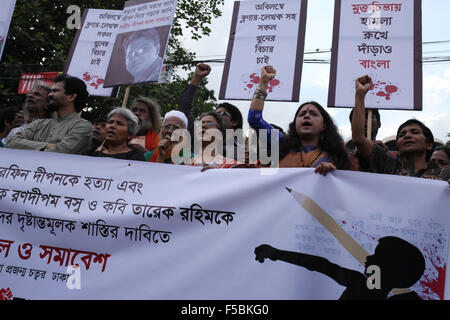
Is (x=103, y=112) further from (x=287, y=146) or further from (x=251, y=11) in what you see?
(x=287, y=146)

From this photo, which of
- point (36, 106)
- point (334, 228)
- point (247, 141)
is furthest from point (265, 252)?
point (36, 106)

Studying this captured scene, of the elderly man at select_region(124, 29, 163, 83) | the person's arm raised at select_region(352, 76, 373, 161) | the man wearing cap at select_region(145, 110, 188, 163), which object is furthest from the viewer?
the elderly man at select_region(124, 29, 163, 83)

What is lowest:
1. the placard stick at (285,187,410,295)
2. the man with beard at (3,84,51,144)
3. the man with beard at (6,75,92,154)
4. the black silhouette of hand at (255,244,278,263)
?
the black silhouette of hand at (255,244,278,263)

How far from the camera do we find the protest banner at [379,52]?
3.47m

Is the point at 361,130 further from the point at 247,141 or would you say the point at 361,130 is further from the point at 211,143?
the point at 247,141

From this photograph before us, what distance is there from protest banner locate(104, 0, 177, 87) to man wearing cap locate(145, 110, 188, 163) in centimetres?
85

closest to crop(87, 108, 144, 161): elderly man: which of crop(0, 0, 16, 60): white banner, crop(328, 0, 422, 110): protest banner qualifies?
crop(328, 0, 422, 110): protest banner

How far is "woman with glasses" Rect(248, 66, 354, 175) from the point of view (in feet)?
9.11

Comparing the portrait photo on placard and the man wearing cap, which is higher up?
the portrait photo on placard

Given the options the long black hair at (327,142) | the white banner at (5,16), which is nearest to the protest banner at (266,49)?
the long black hair at (327,142)

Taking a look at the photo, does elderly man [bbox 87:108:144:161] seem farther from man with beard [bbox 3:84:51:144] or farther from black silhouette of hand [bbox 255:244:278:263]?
black silhouette of hand [bbox 255:244:278:263]

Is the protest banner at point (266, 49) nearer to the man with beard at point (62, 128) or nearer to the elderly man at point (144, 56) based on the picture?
the elderly man at point (144, 56)

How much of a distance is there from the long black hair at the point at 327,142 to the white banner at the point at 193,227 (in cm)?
37

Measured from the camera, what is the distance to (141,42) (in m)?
4.52
